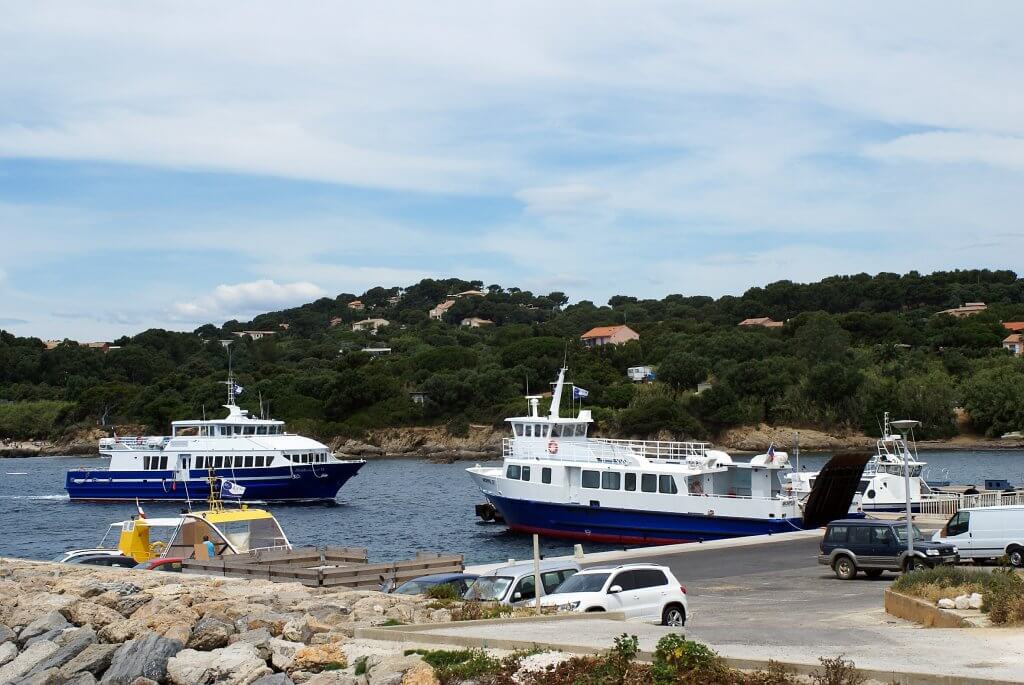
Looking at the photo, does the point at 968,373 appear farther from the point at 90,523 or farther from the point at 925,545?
the point at 925,545

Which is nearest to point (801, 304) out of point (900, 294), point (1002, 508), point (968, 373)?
point (900, 294)

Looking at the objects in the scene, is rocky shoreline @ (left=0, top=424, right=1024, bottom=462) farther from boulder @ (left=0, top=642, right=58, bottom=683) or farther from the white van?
boulder @ (left=0, top=642, right=58, bottom=683)

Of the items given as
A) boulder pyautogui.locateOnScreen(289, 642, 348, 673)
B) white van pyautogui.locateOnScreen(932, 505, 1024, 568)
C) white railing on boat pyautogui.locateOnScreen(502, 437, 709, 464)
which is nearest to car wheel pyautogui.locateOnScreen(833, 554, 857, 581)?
white van pyautogui.locateOnScreen(932, 505, 1024, 568)

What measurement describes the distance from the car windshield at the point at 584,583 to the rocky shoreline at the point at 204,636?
224 cm

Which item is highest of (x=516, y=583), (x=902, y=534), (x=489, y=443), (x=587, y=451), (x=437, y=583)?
(x=489, y=443)

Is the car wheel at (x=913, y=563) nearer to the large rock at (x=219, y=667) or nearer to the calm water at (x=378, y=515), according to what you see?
the large rock at (x=219, y=667)

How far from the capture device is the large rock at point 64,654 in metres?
18.0

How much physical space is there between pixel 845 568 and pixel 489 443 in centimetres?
9906

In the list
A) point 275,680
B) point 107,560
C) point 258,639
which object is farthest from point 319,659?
point 107,560

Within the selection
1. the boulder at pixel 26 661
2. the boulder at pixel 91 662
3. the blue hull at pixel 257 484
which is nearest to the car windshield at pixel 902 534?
the boulder at pixel 91 662

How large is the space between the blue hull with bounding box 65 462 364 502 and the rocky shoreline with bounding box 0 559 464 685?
48.7 m

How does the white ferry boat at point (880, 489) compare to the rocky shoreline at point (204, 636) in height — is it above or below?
above

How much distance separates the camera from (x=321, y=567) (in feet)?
89.7

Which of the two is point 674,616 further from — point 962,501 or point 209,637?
point 962,501
